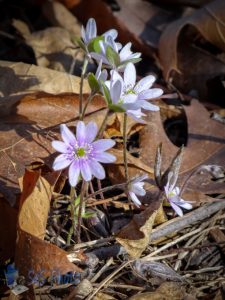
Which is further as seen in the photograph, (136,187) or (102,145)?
(136,187)

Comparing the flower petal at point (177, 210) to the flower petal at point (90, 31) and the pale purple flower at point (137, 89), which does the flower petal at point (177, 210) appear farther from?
the flower petal at point (90, 31)

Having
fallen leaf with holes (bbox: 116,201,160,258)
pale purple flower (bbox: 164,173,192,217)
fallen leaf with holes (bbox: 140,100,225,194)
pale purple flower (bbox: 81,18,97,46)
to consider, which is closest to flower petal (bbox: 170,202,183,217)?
pale purple flower (bbox: 164,173,192,217)

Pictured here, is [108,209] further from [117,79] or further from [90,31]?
[90,31]

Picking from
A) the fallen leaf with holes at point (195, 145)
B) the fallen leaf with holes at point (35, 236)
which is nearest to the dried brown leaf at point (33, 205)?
the fallen leaf with holes at point (35, 236)

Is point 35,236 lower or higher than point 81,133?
lower

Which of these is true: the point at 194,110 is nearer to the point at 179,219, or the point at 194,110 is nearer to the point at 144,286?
the point at 179,219

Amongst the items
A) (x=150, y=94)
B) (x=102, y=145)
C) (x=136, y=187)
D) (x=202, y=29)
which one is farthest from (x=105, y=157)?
(x=202, y=29)

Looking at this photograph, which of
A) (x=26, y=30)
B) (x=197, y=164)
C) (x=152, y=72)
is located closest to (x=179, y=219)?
(x=197, y=164)

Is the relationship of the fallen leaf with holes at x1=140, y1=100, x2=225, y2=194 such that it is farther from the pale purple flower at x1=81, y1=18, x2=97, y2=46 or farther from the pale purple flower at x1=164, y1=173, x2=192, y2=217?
the pale purple flower at x1=81, y1=18, x2=97, y2=46
